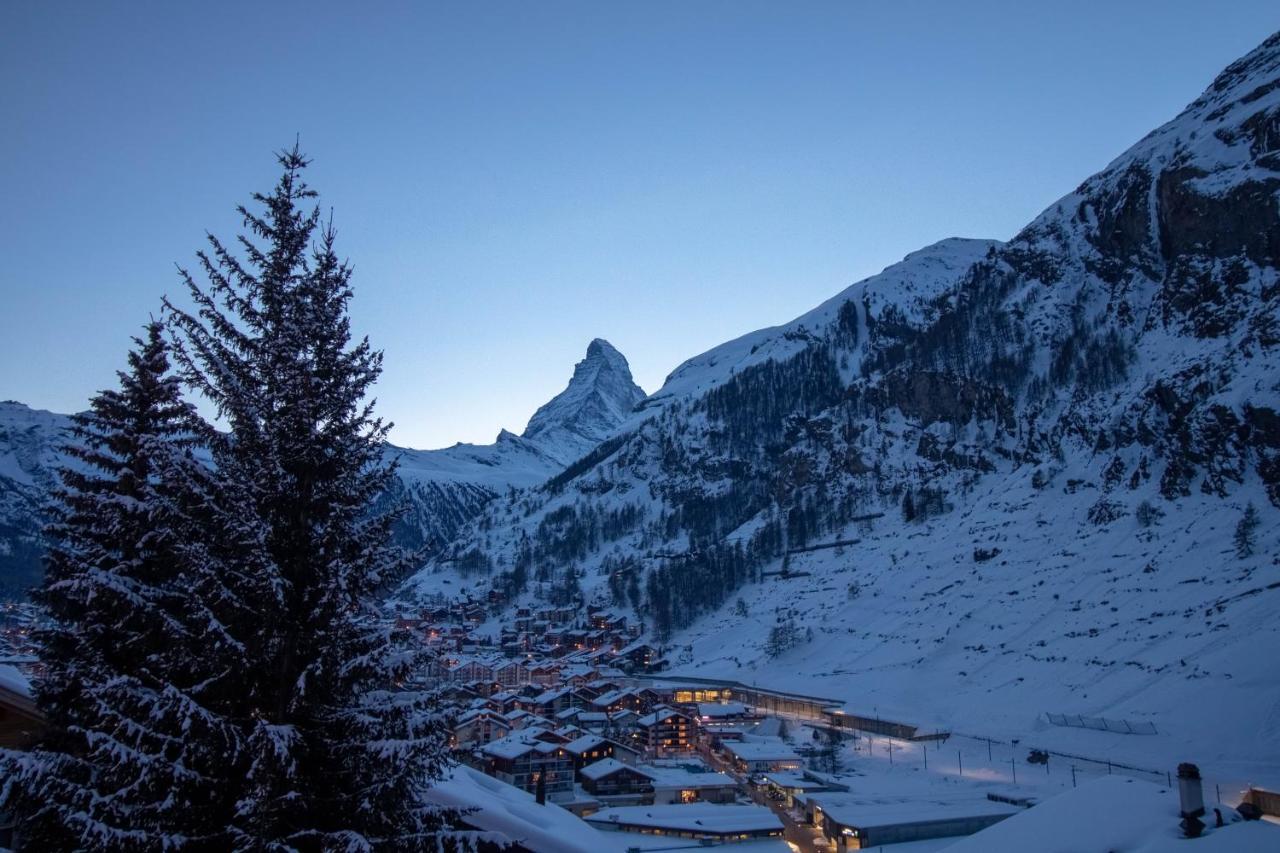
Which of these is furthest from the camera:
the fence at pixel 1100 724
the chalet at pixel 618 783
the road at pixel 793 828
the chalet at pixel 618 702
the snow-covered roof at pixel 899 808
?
the chalet at pixel 618 702

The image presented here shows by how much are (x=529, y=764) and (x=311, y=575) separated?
51.9 m

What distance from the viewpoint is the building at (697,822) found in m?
37.1

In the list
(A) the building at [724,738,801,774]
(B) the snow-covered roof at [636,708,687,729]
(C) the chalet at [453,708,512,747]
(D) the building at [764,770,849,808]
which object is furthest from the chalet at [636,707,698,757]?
(D) the building at [764,770,849,808]

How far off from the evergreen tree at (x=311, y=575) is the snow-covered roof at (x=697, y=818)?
115 ft

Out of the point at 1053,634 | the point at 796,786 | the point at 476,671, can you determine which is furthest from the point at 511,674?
the point at 1053,634

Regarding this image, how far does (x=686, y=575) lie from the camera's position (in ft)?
481

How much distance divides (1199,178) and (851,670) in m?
99.7

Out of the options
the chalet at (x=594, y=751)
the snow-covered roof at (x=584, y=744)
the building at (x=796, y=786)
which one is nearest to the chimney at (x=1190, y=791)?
the building at (x=796, y=786)

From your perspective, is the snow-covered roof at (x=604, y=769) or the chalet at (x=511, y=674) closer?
the snow-covered roof at (x=604, y=769)

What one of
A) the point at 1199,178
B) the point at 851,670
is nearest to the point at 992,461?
the point at 1199,178

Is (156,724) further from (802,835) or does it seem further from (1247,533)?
(1247,533)

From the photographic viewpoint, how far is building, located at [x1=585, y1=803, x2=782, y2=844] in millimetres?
37125

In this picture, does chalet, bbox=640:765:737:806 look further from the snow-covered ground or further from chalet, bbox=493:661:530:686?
chalet, bbox=493:661:530:686

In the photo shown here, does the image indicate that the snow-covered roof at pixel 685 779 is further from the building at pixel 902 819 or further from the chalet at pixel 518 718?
the chalet at pixel 518 718
